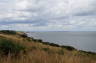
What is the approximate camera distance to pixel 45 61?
16.8 ft

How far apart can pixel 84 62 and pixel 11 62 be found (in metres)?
2.29

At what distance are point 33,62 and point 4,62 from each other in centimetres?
81

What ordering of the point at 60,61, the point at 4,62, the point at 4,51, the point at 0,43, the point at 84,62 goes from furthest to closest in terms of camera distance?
the point at 0,43 < the point at 4,51 < the point at 84,62 < the point at 60,61 < the point at 4,62

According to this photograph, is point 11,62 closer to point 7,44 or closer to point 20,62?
point 20,62

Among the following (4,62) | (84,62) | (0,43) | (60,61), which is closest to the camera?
(4,62)

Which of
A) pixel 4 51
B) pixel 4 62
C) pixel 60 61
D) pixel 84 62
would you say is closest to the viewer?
pixel 4 62

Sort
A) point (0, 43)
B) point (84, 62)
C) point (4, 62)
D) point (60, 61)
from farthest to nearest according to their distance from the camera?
1. point (0, 43)
2. point (84, 62)
3. point (60, 61)
4. point (4, 62)

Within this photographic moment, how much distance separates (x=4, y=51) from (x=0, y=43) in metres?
0.80

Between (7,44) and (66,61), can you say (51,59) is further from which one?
(7,44)

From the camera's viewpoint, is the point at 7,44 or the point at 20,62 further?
the point at 7,44

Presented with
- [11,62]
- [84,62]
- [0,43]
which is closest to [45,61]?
[11,62]

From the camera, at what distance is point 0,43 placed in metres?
8.45

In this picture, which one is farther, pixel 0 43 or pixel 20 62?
pixel 0 43

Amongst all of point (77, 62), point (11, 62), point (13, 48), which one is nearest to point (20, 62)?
point (11, 62)
